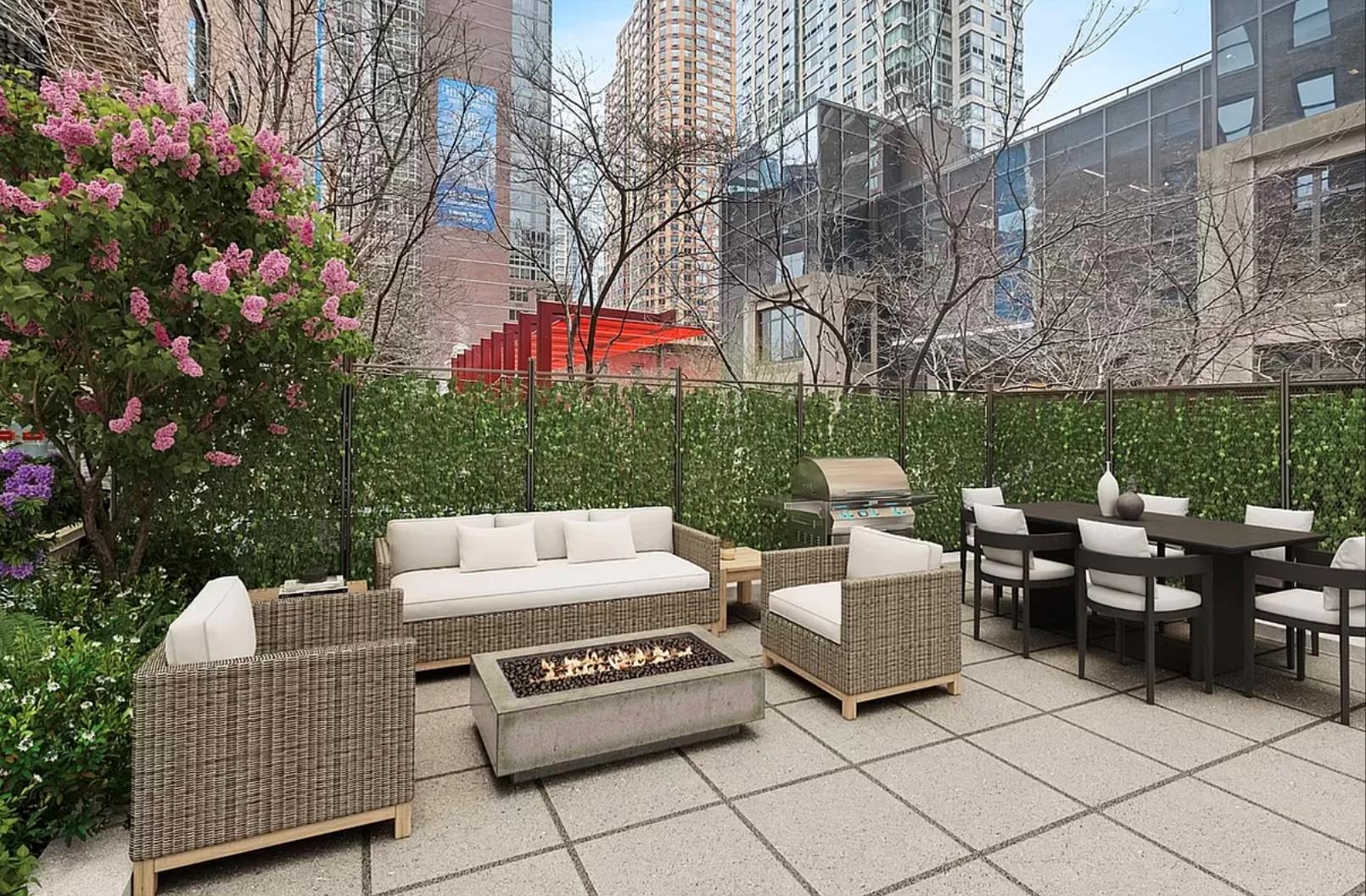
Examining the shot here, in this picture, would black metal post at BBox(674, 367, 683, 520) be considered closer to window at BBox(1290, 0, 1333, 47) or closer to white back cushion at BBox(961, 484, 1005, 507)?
white back cushion at BBox(961, 484, 1005, 507)

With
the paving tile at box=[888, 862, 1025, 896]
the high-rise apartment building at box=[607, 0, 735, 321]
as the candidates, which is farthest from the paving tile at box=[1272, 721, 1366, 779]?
the high-rise apartment building at box=[607, 0, 735, 321]

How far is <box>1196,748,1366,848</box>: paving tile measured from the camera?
2289mm

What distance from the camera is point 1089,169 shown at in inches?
289

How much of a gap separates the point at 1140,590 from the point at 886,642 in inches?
58.5

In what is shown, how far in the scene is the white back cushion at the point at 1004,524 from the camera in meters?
4.32

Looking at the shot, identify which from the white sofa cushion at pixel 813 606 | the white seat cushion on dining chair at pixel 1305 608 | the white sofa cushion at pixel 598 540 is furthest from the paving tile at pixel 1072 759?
the white sofa cushion at pixel 598 540

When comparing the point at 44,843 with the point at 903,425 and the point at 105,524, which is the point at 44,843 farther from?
the point at 903,425

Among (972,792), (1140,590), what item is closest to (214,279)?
(972,792)

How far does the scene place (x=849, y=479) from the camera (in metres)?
5.25

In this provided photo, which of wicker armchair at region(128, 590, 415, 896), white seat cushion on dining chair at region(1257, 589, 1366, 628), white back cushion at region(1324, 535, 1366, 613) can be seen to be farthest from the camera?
white seat cushion on dining chair at region(1257, 589, 1366, 628)

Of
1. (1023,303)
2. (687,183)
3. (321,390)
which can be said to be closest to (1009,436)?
(1023,303)

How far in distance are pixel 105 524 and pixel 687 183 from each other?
21.5 ft

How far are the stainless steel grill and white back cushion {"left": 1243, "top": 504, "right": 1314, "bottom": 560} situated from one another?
2.08 m

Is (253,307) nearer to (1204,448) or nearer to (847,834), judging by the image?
(847,834)
